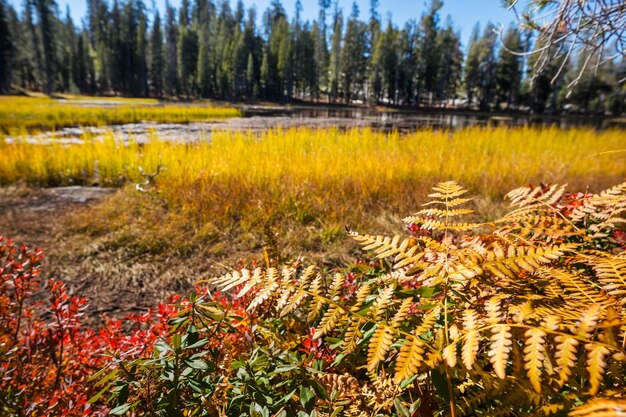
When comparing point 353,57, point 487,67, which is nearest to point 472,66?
point 487,67

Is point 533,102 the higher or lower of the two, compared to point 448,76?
lower

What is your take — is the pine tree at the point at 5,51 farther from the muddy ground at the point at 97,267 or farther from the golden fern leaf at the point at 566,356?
the golden fern leaf at the point at 566,356

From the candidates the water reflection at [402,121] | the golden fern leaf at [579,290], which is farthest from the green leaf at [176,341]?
the water reflection at [402,121]

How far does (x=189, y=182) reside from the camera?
4609 millimetres

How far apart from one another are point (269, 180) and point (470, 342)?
4.49 metres

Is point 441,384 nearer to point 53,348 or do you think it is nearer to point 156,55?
point 53,348

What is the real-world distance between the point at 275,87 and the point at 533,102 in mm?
40102

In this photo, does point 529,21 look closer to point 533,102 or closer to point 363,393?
point 363,393

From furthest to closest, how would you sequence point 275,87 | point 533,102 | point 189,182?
point 275,87, point 533,102, point 189,182

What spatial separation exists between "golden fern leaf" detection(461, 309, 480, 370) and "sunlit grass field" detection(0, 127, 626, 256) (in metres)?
2.79

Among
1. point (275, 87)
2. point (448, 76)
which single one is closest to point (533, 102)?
point (448, 76)

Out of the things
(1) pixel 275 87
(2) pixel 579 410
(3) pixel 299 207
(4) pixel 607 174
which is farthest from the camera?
(1) pixel 275 87

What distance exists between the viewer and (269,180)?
487cm

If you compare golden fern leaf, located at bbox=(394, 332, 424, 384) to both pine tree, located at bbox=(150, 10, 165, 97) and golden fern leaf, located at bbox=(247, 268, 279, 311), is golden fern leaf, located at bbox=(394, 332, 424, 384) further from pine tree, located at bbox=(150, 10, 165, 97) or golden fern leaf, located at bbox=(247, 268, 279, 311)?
pine tree, located at bbox=(150, 10, 165, 97)
